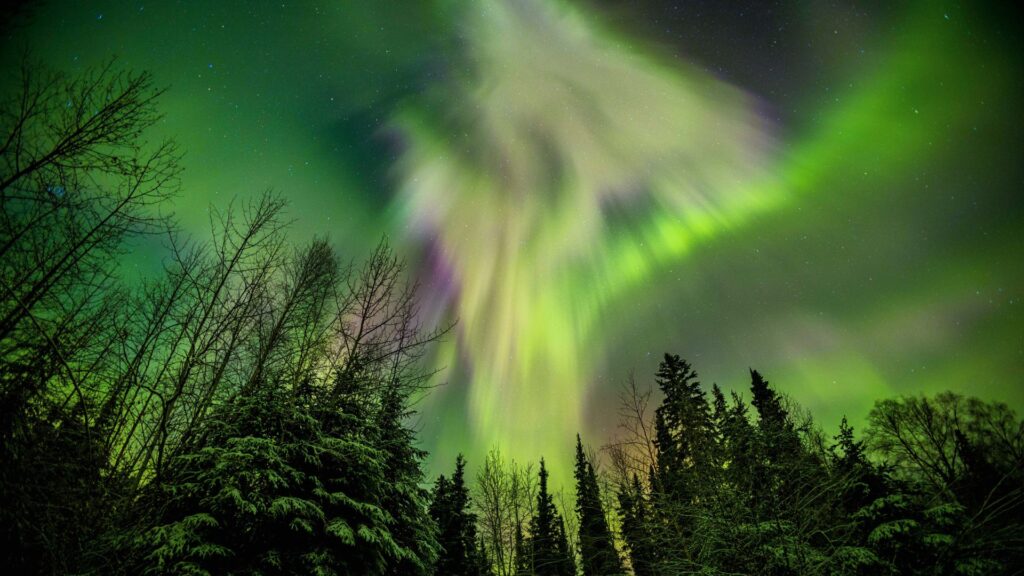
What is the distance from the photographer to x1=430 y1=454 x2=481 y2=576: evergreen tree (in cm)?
2386

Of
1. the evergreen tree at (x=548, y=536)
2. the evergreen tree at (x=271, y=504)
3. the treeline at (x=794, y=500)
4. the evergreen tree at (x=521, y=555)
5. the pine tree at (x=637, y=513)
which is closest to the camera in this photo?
the treeline at (x=794, y=500)

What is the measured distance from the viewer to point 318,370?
10727mm

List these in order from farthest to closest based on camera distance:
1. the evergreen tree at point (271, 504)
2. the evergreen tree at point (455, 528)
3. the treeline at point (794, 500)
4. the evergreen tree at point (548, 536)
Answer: the evergreen tree at point (548, 536) → the evergreen tree at point (455, 528) → the evergreen tree at point (271, 504) → the treeline at point (794, 500)

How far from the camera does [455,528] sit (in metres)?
25.7

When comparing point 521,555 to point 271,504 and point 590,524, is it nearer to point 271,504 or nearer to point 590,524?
point 590,524

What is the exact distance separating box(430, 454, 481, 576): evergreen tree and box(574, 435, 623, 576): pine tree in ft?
22.5

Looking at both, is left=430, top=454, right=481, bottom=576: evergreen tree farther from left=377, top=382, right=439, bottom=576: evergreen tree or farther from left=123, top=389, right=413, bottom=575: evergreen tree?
left=123, top=389, right=413, bottom=575: evergreen tree

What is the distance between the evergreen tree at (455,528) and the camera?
78.3 ft

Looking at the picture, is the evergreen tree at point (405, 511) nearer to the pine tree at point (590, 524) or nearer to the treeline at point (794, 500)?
the treeline at point (794, 500)

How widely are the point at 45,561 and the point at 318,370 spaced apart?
6.24 metres

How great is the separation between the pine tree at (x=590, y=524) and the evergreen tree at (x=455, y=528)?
684 centimetres

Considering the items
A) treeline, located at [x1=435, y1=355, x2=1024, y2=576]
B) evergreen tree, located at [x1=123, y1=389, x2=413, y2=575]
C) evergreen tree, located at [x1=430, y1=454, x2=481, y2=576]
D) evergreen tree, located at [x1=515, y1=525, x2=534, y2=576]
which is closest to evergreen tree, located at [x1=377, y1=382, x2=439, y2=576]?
evergreen tree, located at [x1=123, y1=389, x2=413, y2=575]

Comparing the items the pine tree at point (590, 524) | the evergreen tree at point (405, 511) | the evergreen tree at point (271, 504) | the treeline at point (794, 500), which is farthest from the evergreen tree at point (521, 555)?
the evergreen tree at point (271, 504)

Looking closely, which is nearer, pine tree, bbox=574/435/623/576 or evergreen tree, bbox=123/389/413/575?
evergreen tree, bbox=123/389/413/575
